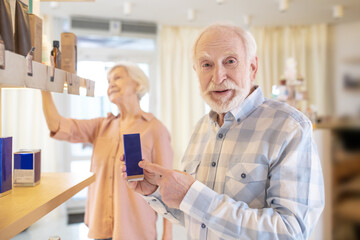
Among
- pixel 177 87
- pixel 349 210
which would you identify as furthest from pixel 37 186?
pixel 177 87

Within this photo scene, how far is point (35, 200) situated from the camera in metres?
0.87

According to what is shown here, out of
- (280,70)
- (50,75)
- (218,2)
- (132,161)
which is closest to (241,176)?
(132,161)

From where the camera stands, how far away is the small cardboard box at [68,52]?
3.53 feet

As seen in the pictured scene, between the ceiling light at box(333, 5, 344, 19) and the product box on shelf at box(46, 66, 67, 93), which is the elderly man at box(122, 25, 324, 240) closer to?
the product box on shelf at box(46, 66, 67, 93)

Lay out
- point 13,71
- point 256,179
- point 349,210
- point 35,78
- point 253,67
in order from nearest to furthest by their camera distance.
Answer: point 349,210, point 13,71, point 35,78, point 256,179, point 253,67

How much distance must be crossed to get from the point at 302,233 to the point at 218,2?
309 centimetres

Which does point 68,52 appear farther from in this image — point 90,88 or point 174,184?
point 174,184

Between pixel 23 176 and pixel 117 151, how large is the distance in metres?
0.77

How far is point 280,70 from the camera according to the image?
475 centimetres

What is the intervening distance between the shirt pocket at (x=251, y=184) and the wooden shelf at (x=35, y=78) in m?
0.63

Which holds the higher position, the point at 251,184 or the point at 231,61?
the point at 231,61

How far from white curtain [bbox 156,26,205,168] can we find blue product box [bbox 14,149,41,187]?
3.30 m

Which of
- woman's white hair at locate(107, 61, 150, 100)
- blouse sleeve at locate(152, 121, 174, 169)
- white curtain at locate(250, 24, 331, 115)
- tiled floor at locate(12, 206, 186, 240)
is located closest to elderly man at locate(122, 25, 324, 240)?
tiled floor at locate(12, 206, 186, 240)

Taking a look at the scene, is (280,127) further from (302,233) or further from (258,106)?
(302,233)
